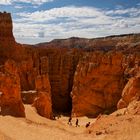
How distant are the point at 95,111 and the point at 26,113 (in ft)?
63.3

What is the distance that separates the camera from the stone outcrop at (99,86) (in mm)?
46938

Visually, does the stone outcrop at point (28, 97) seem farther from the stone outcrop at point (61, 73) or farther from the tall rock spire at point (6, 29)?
the stone outcrop at point (61, 73)

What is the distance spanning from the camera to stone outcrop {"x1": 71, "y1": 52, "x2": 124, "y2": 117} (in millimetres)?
46938

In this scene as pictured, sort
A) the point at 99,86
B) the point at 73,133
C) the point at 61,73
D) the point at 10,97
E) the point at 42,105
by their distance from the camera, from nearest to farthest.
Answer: the point at 73,133 → the point at 10,97 → the point at 42,105 → the point at 99,86 → the point at 61,73

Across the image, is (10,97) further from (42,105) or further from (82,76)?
(82,76)

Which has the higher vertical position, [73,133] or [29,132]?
[29,132]

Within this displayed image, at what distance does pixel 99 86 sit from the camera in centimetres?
4819

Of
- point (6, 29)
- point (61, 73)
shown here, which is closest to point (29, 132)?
point (6, 29)

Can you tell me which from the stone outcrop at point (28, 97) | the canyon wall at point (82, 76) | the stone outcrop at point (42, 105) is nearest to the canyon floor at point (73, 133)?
the stone outcrop at point (42, 105)

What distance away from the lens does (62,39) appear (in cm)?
14850

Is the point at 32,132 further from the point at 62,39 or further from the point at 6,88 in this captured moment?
the point at 62,39

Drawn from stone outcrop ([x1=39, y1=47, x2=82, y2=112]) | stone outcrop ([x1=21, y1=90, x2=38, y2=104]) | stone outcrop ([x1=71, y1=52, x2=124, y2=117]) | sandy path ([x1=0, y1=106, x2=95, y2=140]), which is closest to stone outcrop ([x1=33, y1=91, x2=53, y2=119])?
stone outcrop ([x1=21, y1=90, x2=38, y2=104])

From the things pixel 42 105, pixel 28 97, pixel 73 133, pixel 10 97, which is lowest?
pixel 28 97

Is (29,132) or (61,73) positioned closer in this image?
(29,132)
